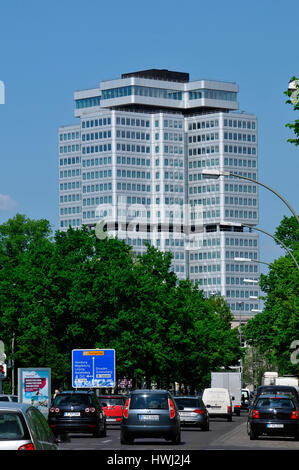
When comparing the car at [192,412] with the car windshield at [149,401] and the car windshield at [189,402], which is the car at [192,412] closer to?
the car windshield at [189,402]

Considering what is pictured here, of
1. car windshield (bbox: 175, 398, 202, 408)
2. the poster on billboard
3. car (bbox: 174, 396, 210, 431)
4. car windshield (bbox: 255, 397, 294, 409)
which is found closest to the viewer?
car windshield (bbox: 255, 397, 294, 409)

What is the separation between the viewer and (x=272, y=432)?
36031mm

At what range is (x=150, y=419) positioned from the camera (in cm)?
3106

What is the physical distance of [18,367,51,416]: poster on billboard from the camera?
1959 inches

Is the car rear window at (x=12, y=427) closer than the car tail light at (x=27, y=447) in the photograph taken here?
No

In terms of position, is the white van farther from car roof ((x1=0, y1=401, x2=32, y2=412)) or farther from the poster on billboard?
car roof ((x1=0, y1=401, x2=32, y2=412))

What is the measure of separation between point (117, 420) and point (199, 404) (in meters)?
8.48

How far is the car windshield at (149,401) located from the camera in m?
31.3

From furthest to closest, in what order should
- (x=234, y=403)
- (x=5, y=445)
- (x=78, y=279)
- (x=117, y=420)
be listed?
1. (x=234, y=403)
2. (x=78, y=279)
3. (x=117, y=420)
4. (x=5, y=445)

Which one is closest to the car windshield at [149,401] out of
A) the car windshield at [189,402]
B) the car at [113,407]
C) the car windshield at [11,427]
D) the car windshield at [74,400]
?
the car windshield at [74,400]

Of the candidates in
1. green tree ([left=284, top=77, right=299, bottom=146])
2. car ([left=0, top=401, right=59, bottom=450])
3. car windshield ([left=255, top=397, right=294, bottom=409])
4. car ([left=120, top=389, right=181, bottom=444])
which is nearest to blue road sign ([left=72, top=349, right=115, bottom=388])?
car windshield ([left=255, top=397, right=294, bottom=409])

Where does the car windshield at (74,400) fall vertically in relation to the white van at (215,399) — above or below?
above
